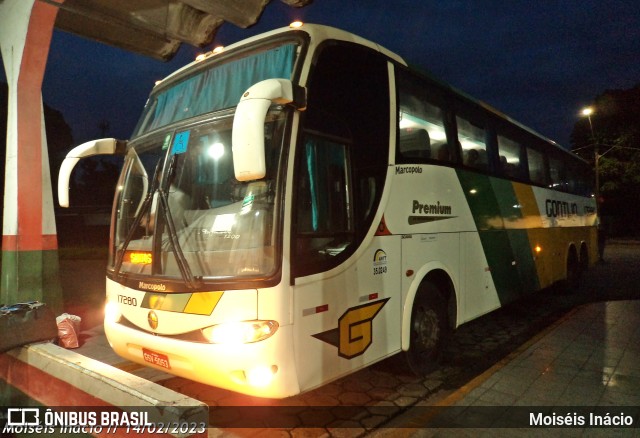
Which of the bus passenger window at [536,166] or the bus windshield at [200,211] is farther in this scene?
the bus passenger window at [536,166]

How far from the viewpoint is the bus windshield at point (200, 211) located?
330 centimetres

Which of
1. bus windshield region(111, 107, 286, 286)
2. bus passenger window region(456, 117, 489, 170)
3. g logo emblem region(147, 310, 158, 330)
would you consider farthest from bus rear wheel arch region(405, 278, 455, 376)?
g logo emblem region(147, 310, 158, 330)

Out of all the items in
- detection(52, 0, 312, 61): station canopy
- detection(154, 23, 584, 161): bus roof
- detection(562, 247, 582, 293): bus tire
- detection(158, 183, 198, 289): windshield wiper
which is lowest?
detection(562, 247, 582, 293): bus tire

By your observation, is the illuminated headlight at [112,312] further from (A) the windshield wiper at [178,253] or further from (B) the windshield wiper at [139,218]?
(A) the windshield wiper at [178,253]

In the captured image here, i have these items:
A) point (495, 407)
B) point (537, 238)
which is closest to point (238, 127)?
point (495, 407)

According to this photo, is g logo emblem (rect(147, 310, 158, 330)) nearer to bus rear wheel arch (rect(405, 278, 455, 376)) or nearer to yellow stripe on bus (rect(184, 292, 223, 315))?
yellow stripe on bus (rect(184, 292, 223, 315))

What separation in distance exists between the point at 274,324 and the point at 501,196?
510cm

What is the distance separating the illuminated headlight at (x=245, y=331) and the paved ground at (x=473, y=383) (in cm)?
104

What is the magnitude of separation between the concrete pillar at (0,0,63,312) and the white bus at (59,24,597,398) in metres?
2.54

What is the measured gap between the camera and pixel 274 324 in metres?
3.12

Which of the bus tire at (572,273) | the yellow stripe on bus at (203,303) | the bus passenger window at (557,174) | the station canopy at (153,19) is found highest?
the station canopy at (153,19)

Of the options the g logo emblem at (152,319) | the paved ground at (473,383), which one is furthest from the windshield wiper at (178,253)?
the paved ground at (473,383)

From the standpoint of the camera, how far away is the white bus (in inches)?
125

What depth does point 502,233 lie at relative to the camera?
6773mm
